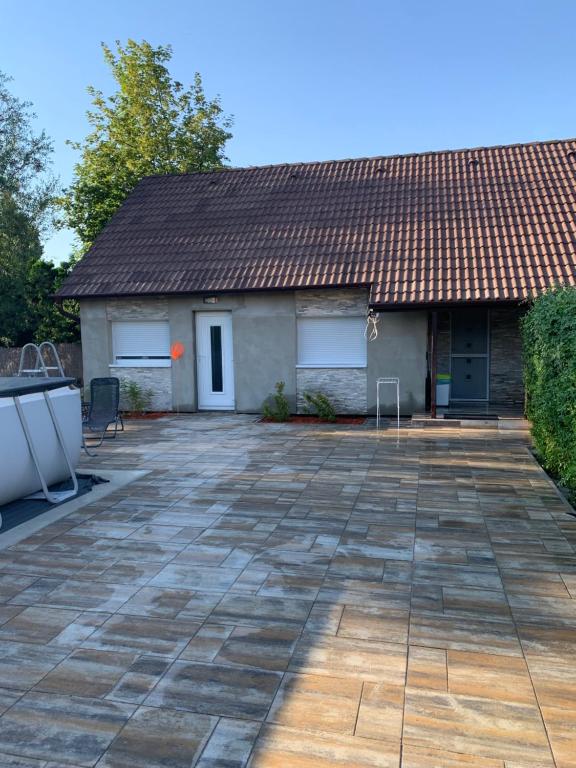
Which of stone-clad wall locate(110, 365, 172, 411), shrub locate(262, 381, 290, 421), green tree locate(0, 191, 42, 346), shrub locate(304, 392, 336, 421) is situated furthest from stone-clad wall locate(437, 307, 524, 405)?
green tree locate(0, 191, 42, 346)

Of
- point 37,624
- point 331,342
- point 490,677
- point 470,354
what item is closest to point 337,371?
point 331,342

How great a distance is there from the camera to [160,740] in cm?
275

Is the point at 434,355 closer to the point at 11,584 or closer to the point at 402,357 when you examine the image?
the point at 402,357

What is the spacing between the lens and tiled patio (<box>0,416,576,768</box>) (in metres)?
2.75

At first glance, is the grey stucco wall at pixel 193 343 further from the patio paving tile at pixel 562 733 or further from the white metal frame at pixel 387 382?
the patio paving tile at pixel 562 733

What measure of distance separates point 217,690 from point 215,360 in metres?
11.0

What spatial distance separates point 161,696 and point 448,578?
2.35 m

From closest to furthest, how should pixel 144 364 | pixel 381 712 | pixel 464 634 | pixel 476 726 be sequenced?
pixel 476 726
pixel 381 712
pixel 464 634
pixel 144 364

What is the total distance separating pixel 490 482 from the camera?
24.1 feet

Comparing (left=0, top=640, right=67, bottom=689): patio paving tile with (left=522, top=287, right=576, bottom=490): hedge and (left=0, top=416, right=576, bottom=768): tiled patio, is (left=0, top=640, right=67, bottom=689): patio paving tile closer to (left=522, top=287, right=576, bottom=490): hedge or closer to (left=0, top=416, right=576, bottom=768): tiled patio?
(left=0, top=416, right=576, bottom=768): tiled patio

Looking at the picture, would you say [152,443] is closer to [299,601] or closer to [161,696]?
[299,601]

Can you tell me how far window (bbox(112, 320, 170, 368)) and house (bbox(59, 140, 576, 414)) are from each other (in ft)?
0.11

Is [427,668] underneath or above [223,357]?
underneath

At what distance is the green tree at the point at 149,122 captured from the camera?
84.2ft
